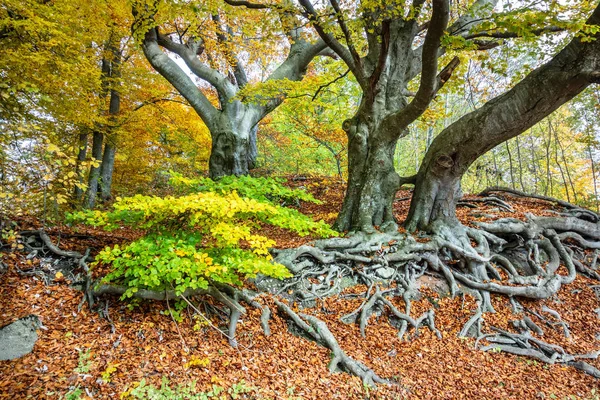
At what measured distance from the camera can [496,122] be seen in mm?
4613

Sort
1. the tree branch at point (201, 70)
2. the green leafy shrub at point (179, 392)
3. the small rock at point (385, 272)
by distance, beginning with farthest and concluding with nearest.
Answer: the tree branch at point (201, 70) → the small rock at point (385, 272) → the green leafy shrub at point (179, 392)

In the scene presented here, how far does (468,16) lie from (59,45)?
8.28m

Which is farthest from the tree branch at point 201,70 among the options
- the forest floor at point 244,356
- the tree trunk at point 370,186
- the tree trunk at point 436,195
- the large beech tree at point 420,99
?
the tree trunk at point 436,195

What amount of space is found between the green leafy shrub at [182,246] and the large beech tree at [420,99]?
2971mm

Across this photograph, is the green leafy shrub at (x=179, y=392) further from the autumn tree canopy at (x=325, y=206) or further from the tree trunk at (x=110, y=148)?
the tree trunk at (x=110, y=148)

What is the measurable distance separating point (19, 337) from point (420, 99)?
548cm

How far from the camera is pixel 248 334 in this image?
10.9 feet

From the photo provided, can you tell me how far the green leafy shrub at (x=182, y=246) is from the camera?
106 inches

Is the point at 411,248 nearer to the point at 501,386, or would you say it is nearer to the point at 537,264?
the point at 501,386

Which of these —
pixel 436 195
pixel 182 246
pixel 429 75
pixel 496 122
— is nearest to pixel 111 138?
pixel 182 246

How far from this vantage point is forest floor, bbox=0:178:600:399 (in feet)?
8.14

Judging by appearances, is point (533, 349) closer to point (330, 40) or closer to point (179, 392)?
point (179, 392)

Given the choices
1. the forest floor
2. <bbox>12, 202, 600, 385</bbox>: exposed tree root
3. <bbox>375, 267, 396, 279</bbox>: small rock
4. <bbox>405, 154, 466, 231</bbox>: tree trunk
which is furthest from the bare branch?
the forest floor

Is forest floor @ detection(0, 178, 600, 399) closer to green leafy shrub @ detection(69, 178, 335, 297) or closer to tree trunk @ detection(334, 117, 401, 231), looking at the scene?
green leafy shrub @ detection(69, 178, 335, 297)
